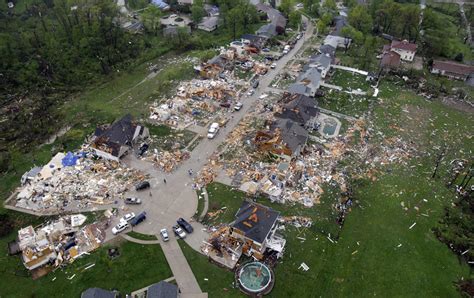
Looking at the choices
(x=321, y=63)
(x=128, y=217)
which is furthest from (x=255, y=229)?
(x=321, y=63)

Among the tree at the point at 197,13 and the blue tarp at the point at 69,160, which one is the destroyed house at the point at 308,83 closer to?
the blue tarp at the point at 69,160

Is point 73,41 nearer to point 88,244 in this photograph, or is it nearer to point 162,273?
point 88,244

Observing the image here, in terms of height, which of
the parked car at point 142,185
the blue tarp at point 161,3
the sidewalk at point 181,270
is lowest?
the sidewalk at point 181,270

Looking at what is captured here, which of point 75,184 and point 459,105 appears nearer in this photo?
point 75,184

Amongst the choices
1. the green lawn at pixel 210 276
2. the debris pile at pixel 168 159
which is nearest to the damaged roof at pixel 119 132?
the debris pile at pixel 168 159

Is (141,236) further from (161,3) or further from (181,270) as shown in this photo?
(161,3)

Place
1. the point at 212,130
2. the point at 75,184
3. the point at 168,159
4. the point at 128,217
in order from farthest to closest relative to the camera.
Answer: the point at 212,130, the point at 168,159, the point at 75,184, the point at 128,217

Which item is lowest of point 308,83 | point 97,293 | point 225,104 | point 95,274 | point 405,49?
point 95,274
